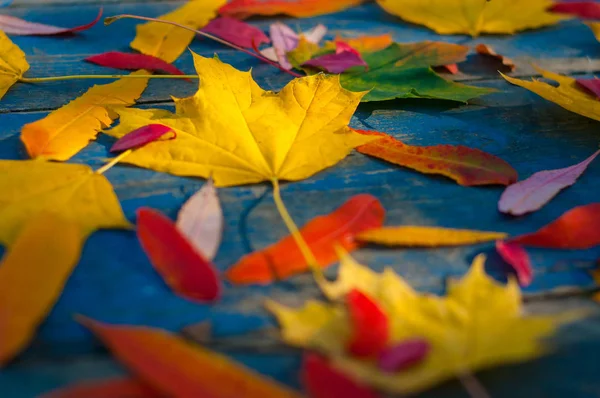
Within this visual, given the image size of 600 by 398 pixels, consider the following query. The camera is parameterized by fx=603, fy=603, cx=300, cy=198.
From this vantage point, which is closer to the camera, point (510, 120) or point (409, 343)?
point (409, 343)

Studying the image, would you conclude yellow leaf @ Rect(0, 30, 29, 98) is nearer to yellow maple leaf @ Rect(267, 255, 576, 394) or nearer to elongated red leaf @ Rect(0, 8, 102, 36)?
elongated red leaf @ Rect(0, 8, 102, 36)

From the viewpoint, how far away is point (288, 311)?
0.45m

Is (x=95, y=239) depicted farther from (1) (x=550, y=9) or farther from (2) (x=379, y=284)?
→ (1) (x=550, y=9)

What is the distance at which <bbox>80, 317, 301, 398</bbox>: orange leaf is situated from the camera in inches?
15.3

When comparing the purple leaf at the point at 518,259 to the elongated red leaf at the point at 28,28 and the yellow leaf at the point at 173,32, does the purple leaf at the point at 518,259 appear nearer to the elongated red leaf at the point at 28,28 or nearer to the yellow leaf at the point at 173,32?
the yellow leaf at the point at 173,32

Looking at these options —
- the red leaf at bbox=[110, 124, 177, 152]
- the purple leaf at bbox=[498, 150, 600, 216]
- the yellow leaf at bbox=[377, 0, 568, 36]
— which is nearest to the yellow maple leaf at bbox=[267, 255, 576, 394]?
the purple leaf at bbox=[498, 150, 600, 216]

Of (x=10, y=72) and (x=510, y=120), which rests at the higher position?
(x=10, y=72)

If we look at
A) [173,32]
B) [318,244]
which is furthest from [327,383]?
[173,32]

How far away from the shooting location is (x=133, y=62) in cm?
88

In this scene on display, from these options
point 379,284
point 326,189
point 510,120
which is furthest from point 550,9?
point 379,284

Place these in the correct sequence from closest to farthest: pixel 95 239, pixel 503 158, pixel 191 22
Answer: pixel 95 239
pixel 503 158
pixel 191 22

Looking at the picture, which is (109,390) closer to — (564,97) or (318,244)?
(318,244)

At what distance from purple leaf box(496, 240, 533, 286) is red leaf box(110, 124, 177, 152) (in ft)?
1.19

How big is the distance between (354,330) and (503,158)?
0.37 meters
